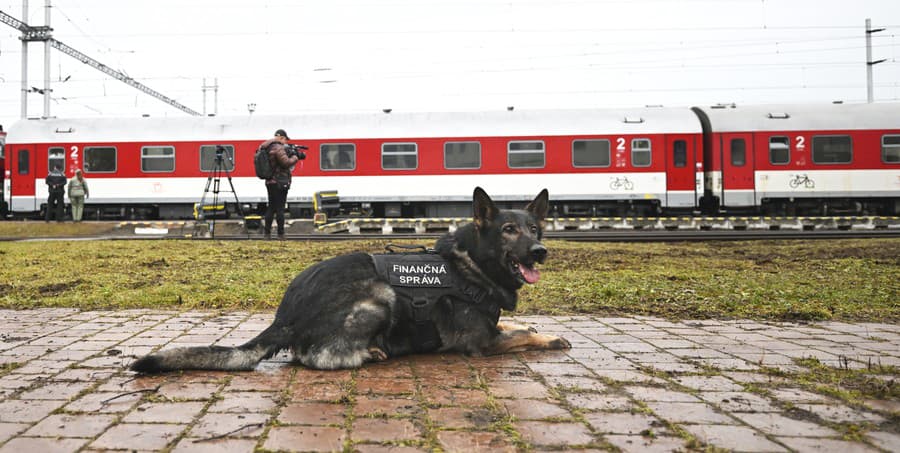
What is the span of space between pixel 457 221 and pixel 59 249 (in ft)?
30.6

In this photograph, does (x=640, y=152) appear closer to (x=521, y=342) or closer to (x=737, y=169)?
(x=737, y=169)

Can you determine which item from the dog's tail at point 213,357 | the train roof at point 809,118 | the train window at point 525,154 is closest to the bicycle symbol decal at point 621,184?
the train window at point 525,154

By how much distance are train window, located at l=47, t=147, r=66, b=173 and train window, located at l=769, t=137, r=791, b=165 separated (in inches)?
848

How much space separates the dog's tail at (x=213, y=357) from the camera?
2.94 m

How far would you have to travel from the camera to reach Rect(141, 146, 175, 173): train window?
62.8 feet

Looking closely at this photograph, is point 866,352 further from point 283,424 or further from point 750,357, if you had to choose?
point 283,424

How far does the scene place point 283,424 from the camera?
2.29 metres

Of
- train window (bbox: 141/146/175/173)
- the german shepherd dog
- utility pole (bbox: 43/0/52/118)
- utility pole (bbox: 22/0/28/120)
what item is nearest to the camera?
the german shepherd dog

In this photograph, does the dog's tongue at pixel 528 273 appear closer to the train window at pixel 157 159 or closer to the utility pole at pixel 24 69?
the train window at pixel 157 159

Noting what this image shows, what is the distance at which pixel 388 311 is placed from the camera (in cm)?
331

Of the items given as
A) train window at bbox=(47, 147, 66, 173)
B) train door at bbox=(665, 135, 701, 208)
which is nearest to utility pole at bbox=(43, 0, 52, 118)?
train window at bbox=(47, 147, 66, 173)

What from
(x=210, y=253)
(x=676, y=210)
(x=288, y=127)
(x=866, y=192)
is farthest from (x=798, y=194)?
(x=210, y=253)

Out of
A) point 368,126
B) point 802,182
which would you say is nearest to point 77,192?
point 368,126

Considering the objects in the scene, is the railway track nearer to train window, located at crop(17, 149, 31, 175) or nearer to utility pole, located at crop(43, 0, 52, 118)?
train window, located at crop(17, 149, 31, 175)
